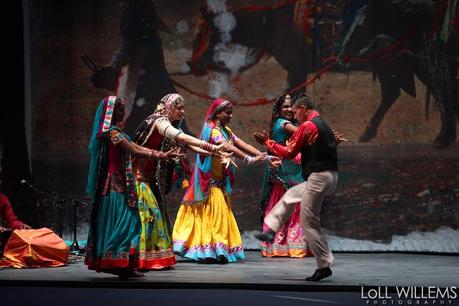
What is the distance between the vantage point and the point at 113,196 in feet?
25.7

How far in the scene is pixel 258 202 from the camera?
1179 centimetres

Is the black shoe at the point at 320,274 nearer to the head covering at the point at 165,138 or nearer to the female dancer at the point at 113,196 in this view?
the female dancer at the point at 113,196

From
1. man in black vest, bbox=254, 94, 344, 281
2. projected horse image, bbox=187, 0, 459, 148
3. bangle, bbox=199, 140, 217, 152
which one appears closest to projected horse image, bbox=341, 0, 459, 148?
projected horse image, bbox=187, 0, 459, 148

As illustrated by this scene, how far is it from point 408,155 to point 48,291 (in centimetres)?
536

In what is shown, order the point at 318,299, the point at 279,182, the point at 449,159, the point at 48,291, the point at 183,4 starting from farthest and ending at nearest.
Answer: the point at 183,4
the point at 449,159
the point at 279,182
the point at 48,291
the point at 318,299

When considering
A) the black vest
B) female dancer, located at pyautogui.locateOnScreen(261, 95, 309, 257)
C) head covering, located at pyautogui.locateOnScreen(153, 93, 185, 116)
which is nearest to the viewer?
the black vest

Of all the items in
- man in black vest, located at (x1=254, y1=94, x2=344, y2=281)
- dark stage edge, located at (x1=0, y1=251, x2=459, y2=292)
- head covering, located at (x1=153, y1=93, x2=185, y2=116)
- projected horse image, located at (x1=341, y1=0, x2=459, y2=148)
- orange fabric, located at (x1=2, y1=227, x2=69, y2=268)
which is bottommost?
dark stage edge, located at (x1=0, y1=251, x2=459, y2=292)

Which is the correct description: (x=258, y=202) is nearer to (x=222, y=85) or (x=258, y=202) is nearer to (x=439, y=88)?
(x=222, y=85)

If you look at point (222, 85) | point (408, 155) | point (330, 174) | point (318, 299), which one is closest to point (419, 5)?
point (408, 155)

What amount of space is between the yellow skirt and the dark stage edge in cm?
15

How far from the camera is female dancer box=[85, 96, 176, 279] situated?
7793mm

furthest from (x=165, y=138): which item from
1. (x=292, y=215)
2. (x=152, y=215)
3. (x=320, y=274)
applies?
(x=292, y=215)

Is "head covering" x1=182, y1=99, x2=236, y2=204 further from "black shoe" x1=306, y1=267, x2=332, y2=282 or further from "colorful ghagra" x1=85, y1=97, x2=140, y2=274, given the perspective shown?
"black shoe" x1=306, y1=267, x2=332, y2=282

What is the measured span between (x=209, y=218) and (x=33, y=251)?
71.4 inches
